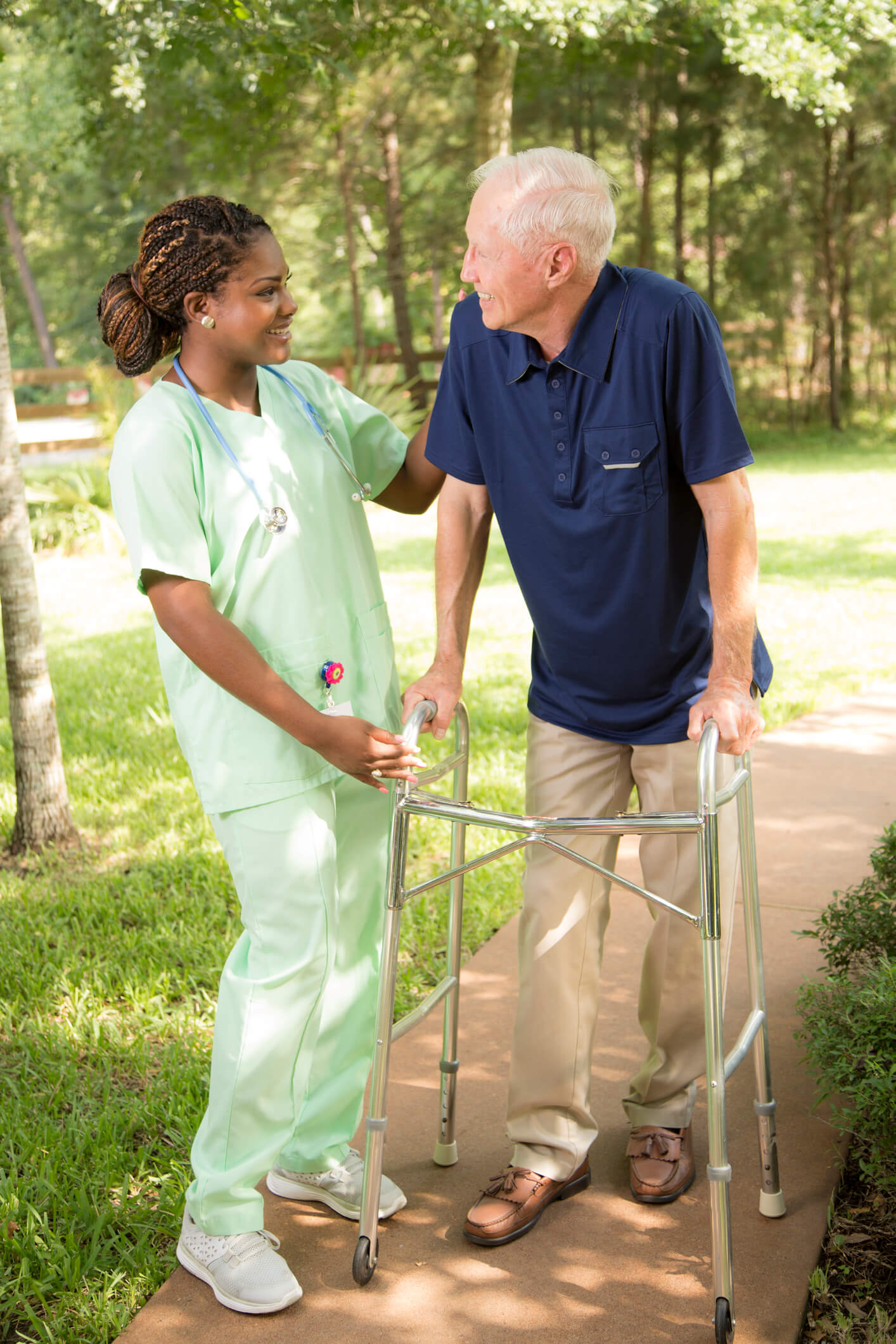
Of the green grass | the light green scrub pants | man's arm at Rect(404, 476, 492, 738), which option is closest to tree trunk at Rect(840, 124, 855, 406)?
the green grass

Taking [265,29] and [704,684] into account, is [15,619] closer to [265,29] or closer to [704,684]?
[704,684]

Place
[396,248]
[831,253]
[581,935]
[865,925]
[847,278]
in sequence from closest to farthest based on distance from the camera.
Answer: [581,935] → [865,925] → [396,248] → [831,253] → [847,278]

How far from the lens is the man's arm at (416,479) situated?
2.89m

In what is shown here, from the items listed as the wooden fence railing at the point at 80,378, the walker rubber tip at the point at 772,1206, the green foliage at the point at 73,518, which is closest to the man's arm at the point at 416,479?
the walker rubber tip at the point at 772,1206

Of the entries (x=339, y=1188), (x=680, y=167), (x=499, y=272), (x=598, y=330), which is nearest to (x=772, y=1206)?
(x=339, y=1188)

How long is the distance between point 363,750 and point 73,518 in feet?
33.5

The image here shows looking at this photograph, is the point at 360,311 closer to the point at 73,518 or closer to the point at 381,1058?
the point at 73,518

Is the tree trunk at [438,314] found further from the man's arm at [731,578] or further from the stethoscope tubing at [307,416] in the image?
the man's arm at [731,578]

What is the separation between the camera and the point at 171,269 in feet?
7.64

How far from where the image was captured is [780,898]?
4.21 metres

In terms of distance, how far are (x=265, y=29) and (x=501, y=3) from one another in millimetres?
3693

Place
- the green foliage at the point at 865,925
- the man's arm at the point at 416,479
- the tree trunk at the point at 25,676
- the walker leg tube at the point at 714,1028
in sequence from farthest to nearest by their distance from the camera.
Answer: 1. the tree trunk at the point at 25,676
2. the green foliage at the point at 865,925
3. the man's arm at the point at 416,479
4. the walker leg tube at the point at 714,1028

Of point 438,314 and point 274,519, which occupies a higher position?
point 438,314

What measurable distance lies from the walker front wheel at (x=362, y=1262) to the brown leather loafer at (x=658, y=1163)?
0.63 meters
